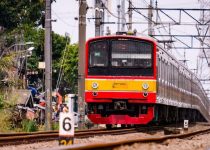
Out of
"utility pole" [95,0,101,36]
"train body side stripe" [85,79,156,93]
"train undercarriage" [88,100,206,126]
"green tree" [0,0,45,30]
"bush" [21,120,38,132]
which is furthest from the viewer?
"green tree" [0,0,45,30]

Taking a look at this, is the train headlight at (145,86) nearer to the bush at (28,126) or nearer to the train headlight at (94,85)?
the train headlight at (94,85)

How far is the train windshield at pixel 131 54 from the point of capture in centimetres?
2186

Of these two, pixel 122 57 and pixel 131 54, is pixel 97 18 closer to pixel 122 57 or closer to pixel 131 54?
pixel 122 57

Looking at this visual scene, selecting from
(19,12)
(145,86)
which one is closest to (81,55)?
(145,86)

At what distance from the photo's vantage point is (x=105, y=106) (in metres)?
22.5

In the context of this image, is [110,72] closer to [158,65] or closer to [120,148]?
Answer: [158,65]

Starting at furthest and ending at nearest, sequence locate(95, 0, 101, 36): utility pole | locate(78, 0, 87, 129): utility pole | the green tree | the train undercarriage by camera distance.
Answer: the green tree < locate(95, 0, 101, 36): utility pole < locate(78, 0, 87, 129): utility pole < the train undercarriage

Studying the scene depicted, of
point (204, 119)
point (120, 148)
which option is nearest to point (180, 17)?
point (120, 148)

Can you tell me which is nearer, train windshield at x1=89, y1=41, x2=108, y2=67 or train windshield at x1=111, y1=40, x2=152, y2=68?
train windshield at x1=111, y1=40, x2=152, y2=68

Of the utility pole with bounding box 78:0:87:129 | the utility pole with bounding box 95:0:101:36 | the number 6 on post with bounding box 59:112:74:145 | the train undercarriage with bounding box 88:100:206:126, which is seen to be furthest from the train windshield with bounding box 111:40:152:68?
the number 6 on post with bounding box 59:112:74:145

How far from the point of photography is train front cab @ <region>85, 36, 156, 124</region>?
2177 centimetres

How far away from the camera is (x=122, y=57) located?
2209 centimetres

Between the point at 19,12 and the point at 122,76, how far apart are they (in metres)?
24.0

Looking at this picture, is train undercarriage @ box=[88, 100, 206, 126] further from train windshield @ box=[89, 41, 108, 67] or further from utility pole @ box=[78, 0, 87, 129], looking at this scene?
utility pole @ box=[78, 0, 87, 129]
